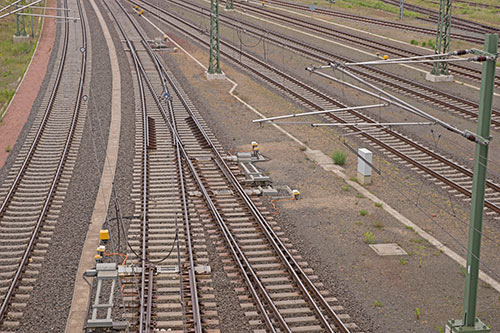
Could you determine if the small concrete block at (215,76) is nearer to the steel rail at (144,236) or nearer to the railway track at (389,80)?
the steel rail at (144,236)

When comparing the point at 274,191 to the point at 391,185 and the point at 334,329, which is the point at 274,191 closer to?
the point at 391,185

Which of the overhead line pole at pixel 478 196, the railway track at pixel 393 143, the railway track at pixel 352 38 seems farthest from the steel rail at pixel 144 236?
the railway track at pixel 352 38

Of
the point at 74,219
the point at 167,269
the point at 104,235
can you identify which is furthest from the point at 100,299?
the point at 74,219

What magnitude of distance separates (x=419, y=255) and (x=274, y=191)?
5734 mm

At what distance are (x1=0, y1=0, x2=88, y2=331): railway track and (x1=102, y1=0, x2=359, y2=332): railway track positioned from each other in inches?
93.5

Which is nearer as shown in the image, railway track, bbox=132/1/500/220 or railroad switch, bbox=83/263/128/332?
railroad switch, bbox=83/263/128/332

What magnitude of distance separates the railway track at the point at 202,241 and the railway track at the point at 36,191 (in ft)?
7.79

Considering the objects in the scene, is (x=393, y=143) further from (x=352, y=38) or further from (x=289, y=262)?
(x=352, y=38)

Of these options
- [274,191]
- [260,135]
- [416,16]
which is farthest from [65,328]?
[416,16]

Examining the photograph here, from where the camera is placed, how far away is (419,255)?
16.9m

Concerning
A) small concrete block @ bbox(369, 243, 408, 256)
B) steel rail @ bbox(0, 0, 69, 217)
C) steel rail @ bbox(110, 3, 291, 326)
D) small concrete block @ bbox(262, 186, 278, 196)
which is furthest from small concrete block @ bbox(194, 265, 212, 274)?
steel rail @ bbox(0, 0, 69, 217)

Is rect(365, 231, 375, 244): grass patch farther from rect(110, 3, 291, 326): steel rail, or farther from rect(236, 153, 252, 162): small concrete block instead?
rect(236, 153, 252, 162): small concrete block

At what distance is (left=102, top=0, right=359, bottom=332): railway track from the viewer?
13.6 meters

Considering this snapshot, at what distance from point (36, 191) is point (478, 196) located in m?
14.6
